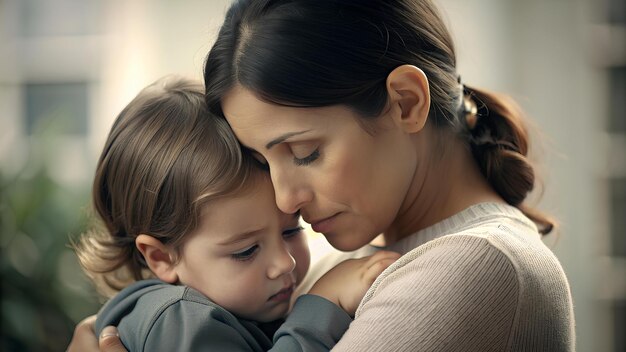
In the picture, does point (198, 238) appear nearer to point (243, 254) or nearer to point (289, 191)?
point (243, 254)

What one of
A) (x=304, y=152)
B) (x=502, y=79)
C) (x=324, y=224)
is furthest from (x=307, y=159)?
(x=502, y=79)

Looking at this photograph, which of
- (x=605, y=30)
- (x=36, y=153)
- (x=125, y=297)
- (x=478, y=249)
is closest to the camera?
(x=478, y=249)

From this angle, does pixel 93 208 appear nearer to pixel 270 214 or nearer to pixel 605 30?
pixel 270 214

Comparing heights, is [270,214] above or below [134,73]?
above

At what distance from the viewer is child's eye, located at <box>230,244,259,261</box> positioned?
1597mm

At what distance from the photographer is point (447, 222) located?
60.8 inches

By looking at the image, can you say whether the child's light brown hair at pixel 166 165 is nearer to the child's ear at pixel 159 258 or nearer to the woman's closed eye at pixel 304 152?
the child's ear at pixel 159 258

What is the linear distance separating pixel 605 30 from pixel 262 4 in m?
3.43

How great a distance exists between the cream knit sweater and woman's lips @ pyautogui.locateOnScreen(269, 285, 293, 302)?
347 millimetres

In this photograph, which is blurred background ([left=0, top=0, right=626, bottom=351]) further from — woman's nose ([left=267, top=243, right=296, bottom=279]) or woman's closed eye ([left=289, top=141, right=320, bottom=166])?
woman's closed eye ([left=289, top=141, right=320, bottom=166])

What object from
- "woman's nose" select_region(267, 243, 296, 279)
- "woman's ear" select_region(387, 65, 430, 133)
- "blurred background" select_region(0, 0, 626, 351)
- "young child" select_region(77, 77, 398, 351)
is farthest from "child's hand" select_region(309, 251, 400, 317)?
"blurred background" select_region(0, 0, 626, 351)

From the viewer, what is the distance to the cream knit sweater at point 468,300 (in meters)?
1.21

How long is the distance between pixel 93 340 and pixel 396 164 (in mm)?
720

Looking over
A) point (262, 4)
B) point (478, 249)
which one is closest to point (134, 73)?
point (262, 4)
